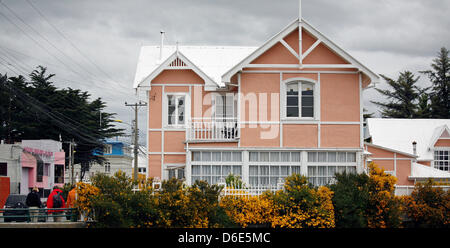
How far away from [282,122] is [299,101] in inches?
49.5

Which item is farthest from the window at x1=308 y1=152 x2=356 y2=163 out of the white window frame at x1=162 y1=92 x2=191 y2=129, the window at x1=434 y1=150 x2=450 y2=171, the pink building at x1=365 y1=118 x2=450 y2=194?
the window at x1=434 y1=150 x2=450 y2=171

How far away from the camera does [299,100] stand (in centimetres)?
2752

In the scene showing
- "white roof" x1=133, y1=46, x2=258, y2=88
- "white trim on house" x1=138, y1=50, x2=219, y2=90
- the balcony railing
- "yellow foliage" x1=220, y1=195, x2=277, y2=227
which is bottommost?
"yellow foliage" x1=220, y1=195, x2=277, y2=227

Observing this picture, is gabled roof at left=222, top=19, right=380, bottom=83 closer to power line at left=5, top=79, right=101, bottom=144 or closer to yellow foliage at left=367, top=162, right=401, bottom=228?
yellow foliage at left=367, top=162, right=401, bottom=228

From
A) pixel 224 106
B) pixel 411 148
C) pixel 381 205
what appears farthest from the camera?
pixel 411 148

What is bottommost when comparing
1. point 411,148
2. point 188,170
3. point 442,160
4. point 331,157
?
point 188,170

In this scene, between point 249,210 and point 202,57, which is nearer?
point 249,210

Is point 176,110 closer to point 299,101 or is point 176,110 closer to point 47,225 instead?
point 299,101

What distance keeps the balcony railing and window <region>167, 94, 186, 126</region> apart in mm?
1113

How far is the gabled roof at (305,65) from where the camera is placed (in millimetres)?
27172

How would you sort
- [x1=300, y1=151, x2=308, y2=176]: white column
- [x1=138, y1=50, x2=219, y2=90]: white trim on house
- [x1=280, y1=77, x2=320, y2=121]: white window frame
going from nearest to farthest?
[x1=300, y1=151, x2=308, y2=176]: white column < [x1=280, y1=77, x2=320, y2=121]: white window frame < [x1=138, y1=50, x2=219, y2=90]: white trim on house

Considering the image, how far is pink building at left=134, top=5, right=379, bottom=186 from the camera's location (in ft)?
87.1

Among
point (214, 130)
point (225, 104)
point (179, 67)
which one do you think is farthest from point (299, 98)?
point (179, 67)
